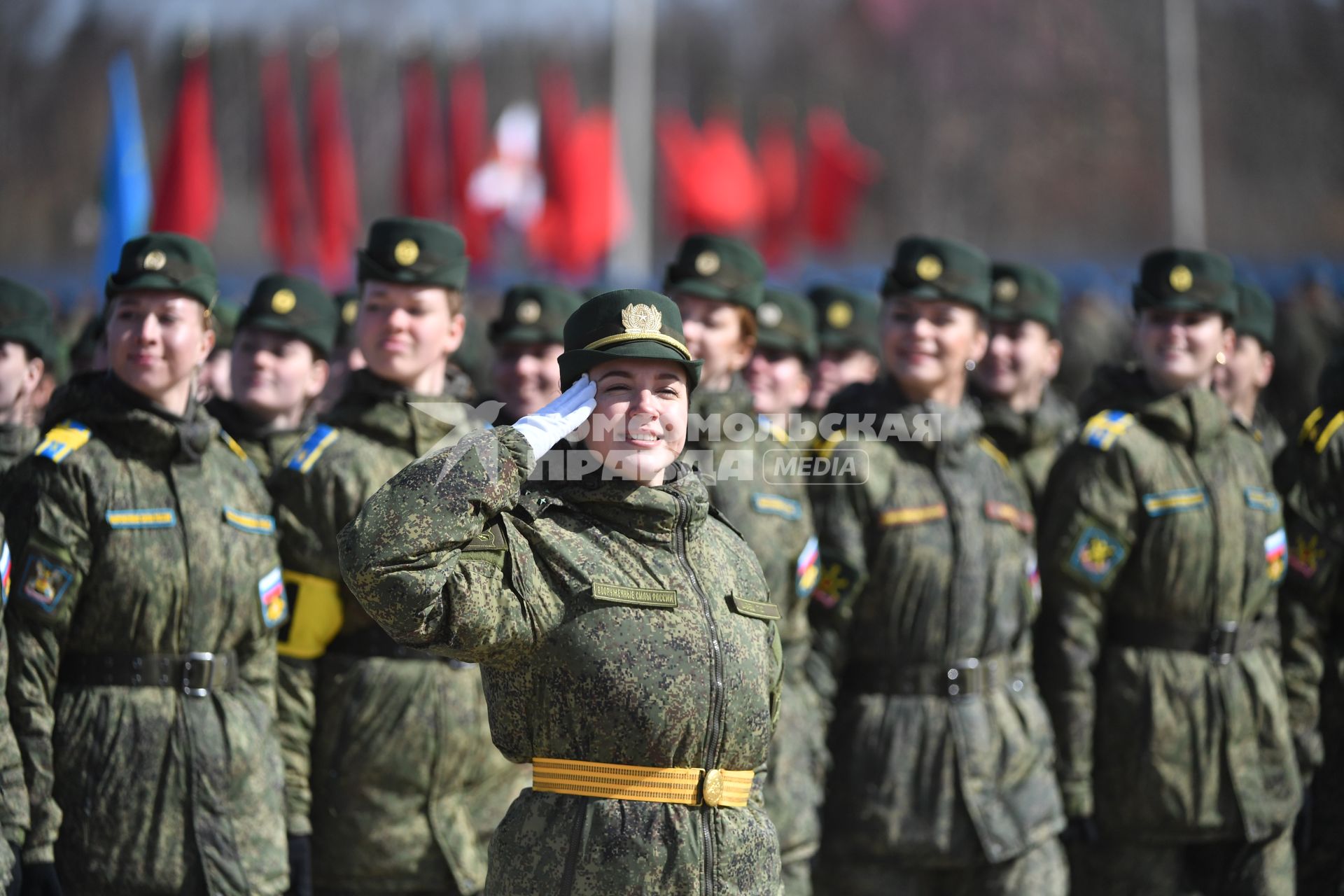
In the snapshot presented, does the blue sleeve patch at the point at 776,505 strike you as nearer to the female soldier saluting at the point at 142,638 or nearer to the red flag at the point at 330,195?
the female soldier saluting at the point at 142,638

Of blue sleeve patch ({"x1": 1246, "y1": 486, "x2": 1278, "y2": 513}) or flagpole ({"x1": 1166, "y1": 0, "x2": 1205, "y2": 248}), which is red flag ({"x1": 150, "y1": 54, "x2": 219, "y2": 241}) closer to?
blue sleeve patch ({"x1": 1246, "y1": 486, "x2": 1278, "y2": 513})

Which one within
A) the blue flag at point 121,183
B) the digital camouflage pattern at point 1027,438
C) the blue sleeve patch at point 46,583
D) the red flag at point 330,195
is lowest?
the blue sleeve patch at point 46,583

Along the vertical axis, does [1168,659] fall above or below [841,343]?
below

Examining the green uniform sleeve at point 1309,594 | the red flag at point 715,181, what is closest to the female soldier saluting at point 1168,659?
the green uniform sleeve at point 1309,594

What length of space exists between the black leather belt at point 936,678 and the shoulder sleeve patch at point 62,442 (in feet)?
10.0

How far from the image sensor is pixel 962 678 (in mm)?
6504

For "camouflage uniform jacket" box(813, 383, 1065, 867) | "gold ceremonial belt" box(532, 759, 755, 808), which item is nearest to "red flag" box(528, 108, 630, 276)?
"camouflage uniform jacket" box(813, 383, 1065, 867)

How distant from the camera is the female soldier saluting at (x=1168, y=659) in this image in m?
6.79

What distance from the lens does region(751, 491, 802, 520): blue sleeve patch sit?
253 inches

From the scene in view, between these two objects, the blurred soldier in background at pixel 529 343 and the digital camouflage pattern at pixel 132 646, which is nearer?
the digital camouflage pattern at pixel 132 646

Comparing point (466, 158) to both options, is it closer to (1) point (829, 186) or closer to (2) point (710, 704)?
(1) point (829, 186)

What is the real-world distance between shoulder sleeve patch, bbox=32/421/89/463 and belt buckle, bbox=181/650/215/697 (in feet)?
2.40

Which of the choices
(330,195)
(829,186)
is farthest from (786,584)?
(829,186)

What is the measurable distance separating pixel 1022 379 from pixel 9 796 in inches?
214
